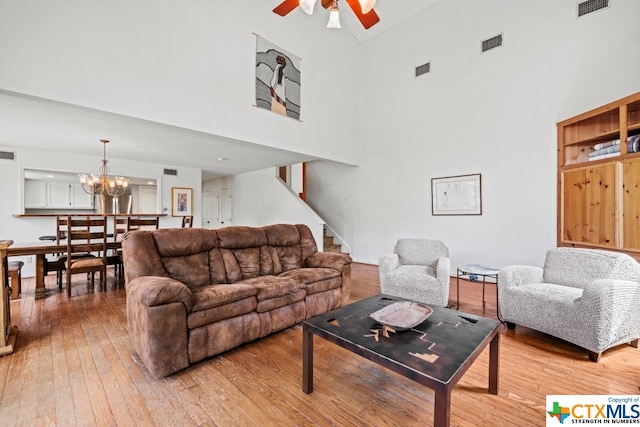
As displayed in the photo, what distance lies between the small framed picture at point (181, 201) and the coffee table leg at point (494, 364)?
6.91 m

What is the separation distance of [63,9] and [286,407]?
14.0 ft

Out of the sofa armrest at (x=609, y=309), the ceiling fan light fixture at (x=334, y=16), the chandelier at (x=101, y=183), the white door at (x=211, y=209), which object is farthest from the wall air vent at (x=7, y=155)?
the sofa armrest at (x=609, y=309)

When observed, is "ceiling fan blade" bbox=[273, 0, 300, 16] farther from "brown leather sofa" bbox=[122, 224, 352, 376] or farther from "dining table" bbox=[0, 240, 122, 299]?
A: "dining table" bbox=[0, 240, 122, 299]

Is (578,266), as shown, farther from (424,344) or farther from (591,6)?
(591,6)

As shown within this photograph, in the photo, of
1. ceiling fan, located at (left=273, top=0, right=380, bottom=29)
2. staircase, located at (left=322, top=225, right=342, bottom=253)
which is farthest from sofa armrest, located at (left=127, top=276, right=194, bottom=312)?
staircase, located at (left=322, top=225, right=342, bottom=253)

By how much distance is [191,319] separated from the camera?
2025mm

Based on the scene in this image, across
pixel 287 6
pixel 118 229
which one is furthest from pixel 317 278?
pixel 118 229

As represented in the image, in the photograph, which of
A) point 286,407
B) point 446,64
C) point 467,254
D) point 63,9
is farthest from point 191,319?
point 446,64

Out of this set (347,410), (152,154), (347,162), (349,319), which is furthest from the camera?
(347,162)

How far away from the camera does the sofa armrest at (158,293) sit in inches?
73.5

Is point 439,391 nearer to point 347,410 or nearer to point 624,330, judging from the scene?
point 347,410

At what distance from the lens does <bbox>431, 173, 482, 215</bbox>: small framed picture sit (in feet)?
15.6

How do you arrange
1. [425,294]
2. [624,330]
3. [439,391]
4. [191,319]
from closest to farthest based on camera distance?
1. [439,391]
2. [191,319]
3. [624,330]
4. [425,294]

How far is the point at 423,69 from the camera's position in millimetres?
5406
